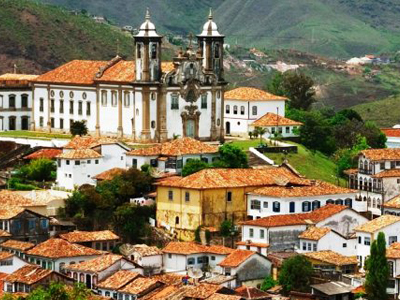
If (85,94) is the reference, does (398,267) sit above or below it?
below

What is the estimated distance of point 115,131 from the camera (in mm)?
111000

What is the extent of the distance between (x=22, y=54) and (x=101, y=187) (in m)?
69.2

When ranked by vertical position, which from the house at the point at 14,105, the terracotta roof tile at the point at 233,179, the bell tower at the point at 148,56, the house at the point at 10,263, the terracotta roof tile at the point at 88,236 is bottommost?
the house at the point at 10,263

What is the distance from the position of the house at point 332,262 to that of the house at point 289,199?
477cm

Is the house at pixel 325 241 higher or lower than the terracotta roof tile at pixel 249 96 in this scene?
lower

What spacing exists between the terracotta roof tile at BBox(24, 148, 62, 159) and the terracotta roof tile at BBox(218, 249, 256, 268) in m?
21.6

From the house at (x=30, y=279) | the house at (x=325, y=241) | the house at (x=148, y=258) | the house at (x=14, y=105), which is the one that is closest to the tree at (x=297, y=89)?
the house at (x=14, y=105)

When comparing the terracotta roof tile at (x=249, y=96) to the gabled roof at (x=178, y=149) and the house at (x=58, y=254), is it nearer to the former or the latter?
the gabled roof at (x=178, y=149)

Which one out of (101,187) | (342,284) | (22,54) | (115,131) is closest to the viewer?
(342,284)

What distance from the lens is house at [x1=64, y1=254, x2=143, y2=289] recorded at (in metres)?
86.8

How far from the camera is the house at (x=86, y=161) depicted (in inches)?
3989

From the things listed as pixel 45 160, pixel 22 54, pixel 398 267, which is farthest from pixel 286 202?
pixel 22 54

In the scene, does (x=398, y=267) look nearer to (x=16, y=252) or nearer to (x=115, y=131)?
(x=16, y=252)

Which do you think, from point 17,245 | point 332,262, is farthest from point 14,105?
point 332,262
